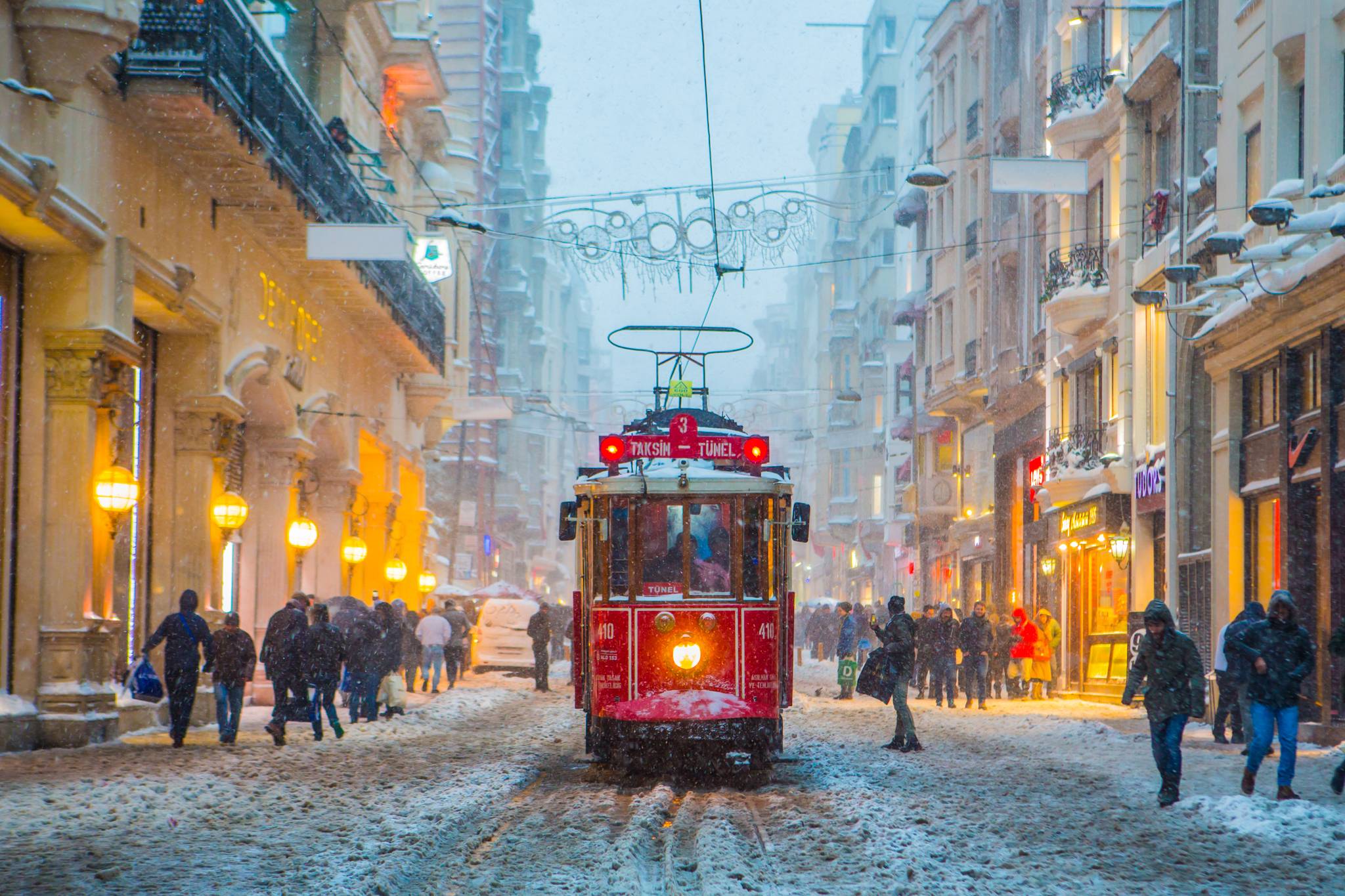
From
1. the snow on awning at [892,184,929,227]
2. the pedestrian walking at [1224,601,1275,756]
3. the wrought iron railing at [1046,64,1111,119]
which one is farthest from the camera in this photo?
the snow on awning at [892,184,929,227]

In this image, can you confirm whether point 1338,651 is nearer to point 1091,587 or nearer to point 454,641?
point 1091,587

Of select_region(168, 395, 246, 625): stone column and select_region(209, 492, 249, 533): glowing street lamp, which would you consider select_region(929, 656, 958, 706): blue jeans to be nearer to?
select_region(209, 492, 249, 533): glowing street lamp

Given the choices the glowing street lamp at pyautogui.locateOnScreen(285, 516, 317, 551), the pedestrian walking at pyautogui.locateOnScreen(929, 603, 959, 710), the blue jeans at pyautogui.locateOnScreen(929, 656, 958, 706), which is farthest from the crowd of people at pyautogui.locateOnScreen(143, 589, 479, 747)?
the blue jeans at pyautogui.locateOnScreen(929, 656, 958, 706)

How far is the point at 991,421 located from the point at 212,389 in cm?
2455

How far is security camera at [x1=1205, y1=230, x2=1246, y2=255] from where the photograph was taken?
18594mm

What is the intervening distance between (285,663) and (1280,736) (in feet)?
35.2

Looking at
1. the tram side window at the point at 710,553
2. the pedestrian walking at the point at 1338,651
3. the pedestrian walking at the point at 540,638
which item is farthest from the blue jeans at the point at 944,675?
the pedestrian walking at the point at 1338,651

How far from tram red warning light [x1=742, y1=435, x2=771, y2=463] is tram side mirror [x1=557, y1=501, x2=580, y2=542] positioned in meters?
1.58

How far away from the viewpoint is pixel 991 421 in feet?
140

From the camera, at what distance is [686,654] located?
567 inches

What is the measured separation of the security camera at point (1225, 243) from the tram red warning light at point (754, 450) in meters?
6.67

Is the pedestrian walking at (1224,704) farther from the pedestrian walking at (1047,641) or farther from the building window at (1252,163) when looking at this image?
the pedestrian walking at (1047,641)

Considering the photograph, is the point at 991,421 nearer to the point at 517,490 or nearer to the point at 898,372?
the point at 898,372

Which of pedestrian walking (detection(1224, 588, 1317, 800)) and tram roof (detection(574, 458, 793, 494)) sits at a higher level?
tram roof (detection(574, 458, 793, 494))
